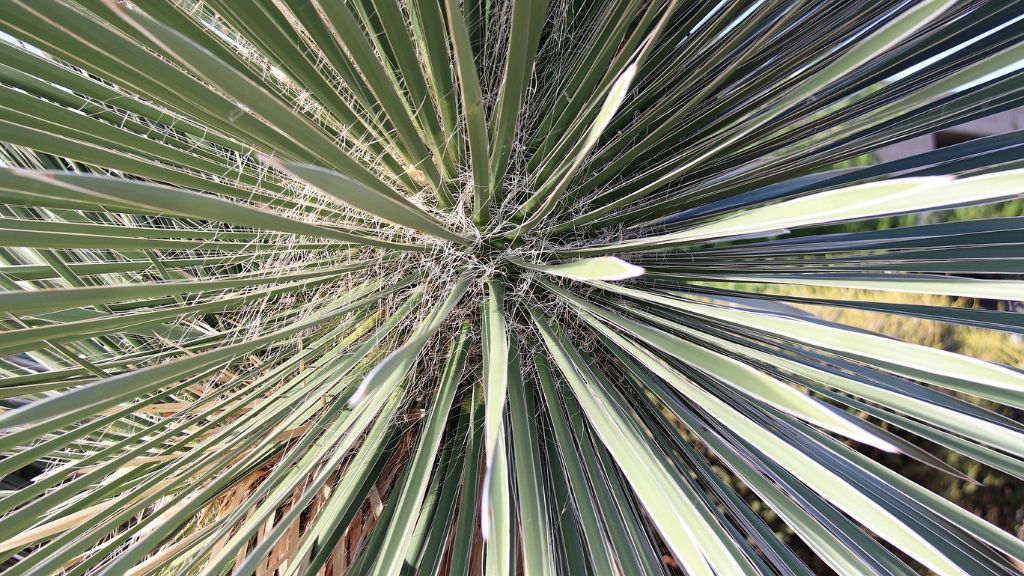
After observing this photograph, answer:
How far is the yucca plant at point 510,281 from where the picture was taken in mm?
635

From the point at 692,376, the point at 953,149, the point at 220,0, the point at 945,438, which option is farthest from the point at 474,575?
the point at 953,149

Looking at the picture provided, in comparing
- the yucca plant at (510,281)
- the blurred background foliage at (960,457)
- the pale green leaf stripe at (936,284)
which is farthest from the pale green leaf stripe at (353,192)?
the blurred background foliage at (960,457)

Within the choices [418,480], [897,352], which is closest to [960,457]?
[897,352]

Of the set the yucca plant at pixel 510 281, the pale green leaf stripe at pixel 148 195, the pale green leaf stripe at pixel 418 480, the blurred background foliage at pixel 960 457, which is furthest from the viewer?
the blurred background foliage at pixel 960 457

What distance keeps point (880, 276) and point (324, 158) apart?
31.0 inches

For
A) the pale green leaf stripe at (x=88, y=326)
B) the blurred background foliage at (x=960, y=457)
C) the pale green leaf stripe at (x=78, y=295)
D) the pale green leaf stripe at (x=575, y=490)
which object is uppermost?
the pale green leaf stripe at (x=78, y=295)

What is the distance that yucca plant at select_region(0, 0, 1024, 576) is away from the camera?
0.63 metres

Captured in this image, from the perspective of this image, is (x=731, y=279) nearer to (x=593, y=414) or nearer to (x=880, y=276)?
(x=880, y=276)

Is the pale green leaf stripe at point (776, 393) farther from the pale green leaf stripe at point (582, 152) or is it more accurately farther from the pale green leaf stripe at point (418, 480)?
the pale green leaf stripe at point (418, 480)

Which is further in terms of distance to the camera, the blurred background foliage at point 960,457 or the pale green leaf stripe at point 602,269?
the blurred background foliage at point 960,457

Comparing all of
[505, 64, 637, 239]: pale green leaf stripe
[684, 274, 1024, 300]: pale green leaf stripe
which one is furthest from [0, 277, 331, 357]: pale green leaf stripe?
[684, 274, 1024, 300]: pale green leaf stripe

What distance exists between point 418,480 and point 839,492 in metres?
0.52

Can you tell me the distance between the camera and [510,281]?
36.2 inches

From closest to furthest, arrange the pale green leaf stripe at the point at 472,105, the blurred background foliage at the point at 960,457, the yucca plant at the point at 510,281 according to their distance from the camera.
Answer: the pale green leaf stripe at the point at 472,105, the yucca plant at the point at 510,281, the blurred background foliage at the point at 960,457
